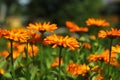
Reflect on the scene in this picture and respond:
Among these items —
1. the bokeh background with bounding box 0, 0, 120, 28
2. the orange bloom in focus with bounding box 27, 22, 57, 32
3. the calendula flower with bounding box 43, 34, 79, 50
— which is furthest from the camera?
the bokeh background with bounding box 0, 0, 120, 28

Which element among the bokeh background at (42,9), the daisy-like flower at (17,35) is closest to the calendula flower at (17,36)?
the daisy-like flower at (17,35)

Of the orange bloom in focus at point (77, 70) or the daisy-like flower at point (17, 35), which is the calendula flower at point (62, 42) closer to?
the daisy-like flower at point (17, 35)

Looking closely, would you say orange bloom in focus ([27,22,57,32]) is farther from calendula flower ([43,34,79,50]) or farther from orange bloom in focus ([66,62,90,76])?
orange bloom in focus ([66,62,90,76])

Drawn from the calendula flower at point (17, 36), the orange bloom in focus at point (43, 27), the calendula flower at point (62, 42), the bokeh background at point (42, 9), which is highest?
the bokeh background at point (42, 9)

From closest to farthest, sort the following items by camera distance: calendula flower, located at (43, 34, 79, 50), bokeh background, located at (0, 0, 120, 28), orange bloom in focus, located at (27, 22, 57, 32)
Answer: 1. calendula flower, located at (43, 34, 79, 50)
2. orange bloom in focus, located at (27, 22, 57, 32)
3. bokeh background, located at (0, 0, 120, 28)

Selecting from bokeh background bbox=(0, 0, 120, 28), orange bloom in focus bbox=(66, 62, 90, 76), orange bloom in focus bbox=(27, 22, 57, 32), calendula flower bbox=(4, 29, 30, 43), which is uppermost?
bokeh background bbox=(0, 0, 120, 28)

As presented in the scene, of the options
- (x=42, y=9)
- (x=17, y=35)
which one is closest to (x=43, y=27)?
(x=17, y=35)

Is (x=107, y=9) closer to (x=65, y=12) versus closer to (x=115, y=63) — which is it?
(x=65, y=12)

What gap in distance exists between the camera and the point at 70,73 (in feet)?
9.45

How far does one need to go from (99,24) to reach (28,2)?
112 feet

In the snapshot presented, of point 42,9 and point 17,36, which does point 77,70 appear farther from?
point 42,9

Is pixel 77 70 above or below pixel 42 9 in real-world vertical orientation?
below

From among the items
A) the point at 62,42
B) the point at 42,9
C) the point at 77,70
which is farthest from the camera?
the point at 42,9

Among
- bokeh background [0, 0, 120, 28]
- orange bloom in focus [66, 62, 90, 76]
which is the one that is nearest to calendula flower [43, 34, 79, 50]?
orange bloom in focus [66, 62, 90, 76]
